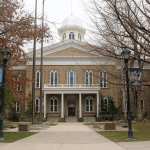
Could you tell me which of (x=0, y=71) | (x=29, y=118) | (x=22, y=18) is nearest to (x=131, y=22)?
(x=0, y=71)

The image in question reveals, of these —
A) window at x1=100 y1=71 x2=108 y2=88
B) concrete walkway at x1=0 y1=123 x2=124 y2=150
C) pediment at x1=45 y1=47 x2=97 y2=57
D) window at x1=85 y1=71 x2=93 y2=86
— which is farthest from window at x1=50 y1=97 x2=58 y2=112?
concrete walkway at x1=0 y1=123 x2=124 y2=150

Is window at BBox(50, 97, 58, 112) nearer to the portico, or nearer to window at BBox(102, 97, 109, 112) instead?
the portico

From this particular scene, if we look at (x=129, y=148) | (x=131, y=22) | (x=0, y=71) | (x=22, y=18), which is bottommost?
(x=129, y=148)

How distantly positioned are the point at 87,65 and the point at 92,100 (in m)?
5.65

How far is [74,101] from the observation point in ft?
231

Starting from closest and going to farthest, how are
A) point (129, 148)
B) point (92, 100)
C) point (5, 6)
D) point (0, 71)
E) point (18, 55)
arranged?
1. point (129, 148)
2. point (0, 71)
3. point (5, 6)
4. point (18, 55)
5. point (92, 100)

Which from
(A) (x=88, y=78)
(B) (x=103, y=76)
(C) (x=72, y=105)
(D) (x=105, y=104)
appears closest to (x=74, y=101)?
(C) (x=72, y=105)

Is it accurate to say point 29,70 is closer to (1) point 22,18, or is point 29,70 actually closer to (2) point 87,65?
(2) point 87,65

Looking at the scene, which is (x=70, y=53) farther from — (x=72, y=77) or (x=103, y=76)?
(x=103, y=76)

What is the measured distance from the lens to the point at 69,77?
230 ft

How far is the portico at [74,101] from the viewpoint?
220ft

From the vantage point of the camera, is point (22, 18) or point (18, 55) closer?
point (22, 18)

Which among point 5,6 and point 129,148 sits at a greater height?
point 5,6

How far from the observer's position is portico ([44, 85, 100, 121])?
2645 inches
